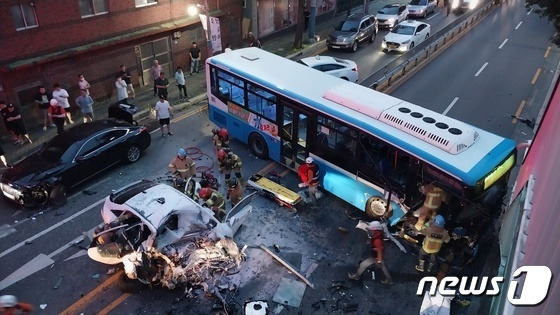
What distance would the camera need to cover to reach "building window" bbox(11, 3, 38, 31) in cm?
1509

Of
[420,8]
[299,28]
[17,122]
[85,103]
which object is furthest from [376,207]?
[420,8]

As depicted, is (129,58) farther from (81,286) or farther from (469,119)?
(469,119)

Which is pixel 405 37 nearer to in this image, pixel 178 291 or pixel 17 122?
pixel 17 122

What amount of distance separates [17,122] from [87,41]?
14.4 ft

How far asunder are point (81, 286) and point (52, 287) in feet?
2.06

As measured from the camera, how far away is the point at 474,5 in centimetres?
3584

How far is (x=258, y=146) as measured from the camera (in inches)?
587

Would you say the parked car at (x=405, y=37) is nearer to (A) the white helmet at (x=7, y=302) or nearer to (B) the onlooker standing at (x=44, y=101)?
(B) the onlooker standing at (x=44, y=101)

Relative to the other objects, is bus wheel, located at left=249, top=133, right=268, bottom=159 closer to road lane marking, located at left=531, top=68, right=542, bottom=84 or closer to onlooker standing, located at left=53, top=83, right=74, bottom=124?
onlooker standing, located at left=53, top=83, right=74, bottom=124

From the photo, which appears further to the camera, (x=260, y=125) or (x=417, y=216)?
(x=260, y=125)

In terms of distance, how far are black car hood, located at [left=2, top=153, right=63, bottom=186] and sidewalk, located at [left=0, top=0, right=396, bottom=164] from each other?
2.39 metres

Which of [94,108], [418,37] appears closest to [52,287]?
[94,108]

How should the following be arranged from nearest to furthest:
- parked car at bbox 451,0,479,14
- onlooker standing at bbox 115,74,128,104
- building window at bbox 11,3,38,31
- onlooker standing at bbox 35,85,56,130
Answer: building window at bbox 11,3,38,31
onlooker standing at bbox 35,85,56,130
onlooker standing at bbox 115,74,128,104
parked car at bbox 451,0,479,14

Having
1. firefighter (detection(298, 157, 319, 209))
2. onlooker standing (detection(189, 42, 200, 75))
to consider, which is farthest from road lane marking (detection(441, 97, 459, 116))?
onlooker standing (detection(189, 42, 200, 75))
